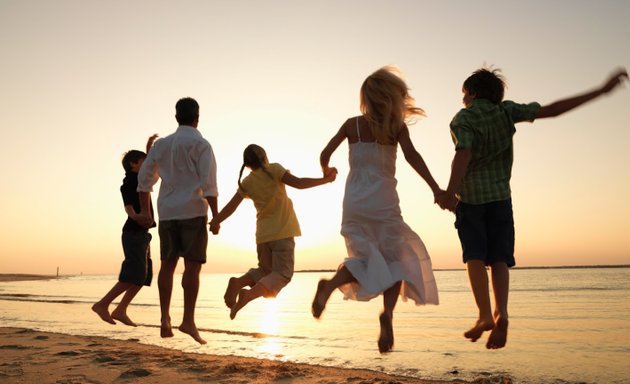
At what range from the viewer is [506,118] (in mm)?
4809

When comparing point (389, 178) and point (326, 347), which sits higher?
point (389, 178)

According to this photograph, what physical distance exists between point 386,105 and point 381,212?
3.00 feet

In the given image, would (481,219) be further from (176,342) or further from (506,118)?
(176,342)

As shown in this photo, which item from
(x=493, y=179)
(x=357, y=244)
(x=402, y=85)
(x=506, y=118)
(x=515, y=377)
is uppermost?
(x=402, y=85)

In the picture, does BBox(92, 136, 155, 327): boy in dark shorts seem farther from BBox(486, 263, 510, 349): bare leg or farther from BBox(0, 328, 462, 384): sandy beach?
BBox(486, 263, 510, 349): bare leg

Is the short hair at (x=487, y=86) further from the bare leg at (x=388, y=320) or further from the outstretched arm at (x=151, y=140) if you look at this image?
the outstretched arm at (x=151, y=140)

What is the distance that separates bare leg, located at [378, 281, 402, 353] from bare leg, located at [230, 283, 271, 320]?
1.92 m

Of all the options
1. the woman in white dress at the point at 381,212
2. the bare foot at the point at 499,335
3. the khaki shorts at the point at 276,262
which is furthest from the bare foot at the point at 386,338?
the khaki shorts at the point at 276,262

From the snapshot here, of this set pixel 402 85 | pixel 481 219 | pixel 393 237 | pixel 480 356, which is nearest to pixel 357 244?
pixel 393 237

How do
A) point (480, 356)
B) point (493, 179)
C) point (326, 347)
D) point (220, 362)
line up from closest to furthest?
point (493, 179), point (220, 362), point (480, 356), point (326, 347)

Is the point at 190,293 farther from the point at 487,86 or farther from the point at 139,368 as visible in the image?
the point at 487,86

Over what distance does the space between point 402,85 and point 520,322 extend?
1527 centimetres

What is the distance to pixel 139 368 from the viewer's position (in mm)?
7172

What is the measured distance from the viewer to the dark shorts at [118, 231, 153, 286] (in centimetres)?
744
